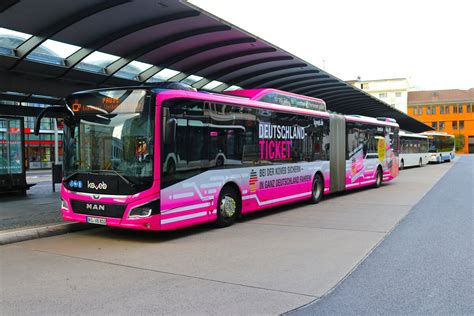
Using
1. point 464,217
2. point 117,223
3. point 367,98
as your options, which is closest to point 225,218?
point 117,223

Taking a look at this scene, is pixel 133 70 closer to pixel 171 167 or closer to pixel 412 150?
pixel 171 167

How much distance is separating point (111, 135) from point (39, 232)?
8.04 feet

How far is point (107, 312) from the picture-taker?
4535 mm

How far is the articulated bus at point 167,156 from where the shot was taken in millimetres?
7803

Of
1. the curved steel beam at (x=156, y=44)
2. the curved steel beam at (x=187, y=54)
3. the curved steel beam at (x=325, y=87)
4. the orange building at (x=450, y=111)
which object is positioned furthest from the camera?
the orange building at (x=450, y=111)

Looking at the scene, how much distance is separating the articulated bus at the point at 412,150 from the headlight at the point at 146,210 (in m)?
30.8

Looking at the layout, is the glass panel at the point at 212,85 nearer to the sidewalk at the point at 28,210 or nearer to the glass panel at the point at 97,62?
the glass panel at the point at 97,62

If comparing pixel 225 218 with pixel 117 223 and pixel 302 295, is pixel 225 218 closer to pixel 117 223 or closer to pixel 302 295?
pixel 117 223

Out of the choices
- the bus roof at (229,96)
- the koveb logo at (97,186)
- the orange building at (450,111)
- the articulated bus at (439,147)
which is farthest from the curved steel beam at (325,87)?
the orange building at (450,111)

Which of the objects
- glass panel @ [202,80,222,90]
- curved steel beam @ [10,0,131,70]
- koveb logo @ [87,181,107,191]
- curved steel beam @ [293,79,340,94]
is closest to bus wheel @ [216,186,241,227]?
koveb logo @ [87,181,107,191]

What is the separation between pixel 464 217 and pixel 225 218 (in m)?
6.01

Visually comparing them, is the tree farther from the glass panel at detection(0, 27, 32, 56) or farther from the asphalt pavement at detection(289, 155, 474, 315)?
the glass panel at detection(0, 27, 32, 56)

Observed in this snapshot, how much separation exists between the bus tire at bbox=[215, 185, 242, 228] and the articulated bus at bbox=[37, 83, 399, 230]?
2 centimetres

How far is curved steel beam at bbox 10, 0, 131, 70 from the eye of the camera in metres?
9.05
